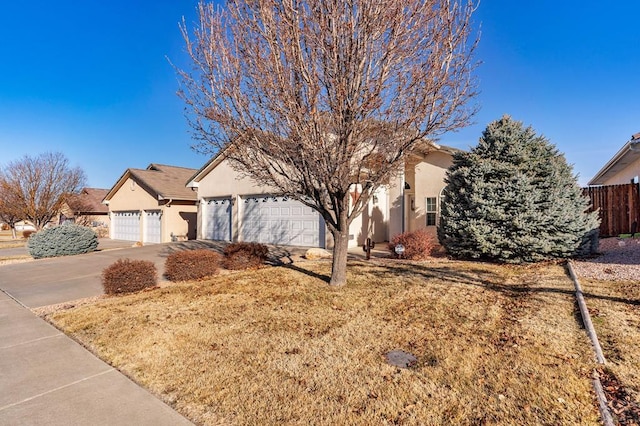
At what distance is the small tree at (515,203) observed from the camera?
380 inches

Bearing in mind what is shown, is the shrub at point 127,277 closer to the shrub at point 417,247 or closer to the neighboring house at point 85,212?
the shrub at point 417,247

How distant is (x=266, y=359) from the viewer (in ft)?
13.3

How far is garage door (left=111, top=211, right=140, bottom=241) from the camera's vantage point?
24797 millimetres

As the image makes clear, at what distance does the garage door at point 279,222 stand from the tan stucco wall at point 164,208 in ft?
22.3

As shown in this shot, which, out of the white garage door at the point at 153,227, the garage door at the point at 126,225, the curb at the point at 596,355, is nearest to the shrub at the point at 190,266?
the curb at the point at 596,355

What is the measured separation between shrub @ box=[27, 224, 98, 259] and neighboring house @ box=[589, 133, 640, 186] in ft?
75.7

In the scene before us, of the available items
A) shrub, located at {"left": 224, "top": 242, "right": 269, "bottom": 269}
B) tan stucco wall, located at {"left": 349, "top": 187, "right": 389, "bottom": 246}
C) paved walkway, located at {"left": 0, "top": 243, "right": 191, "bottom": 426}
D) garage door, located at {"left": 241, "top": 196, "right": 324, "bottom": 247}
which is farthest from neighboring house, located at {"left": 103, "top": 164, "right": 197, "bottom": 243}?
paved walkway, located at {"left": 0, "top": 243, "right": 191, "bottom": 426}

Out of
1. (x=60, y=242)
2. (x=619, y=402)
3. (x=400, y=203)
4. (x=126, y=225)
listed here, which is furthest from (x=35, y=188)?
(x=619, y=402)

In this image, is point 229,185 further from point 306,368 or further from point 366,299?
point 306,368

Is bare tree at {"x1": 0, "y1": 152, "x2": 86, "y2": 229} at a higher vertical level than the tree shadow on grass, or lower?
higher

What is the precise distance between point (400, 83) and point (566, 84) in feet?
30.5

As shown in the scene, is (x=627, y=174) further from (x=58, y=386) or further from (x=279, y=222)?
(x=58, y=386)

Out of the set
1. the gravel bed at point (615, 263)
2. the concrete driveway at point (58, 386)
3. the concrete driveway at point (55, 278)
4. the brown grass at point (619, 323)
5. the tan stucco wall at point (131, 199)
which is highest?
the tan stucco wall at point (131, 199)

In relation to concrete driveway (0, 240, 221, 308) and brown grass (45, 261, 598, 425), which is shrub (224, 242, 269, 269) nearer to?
concrete driveway (0, 240, 221, 308)
